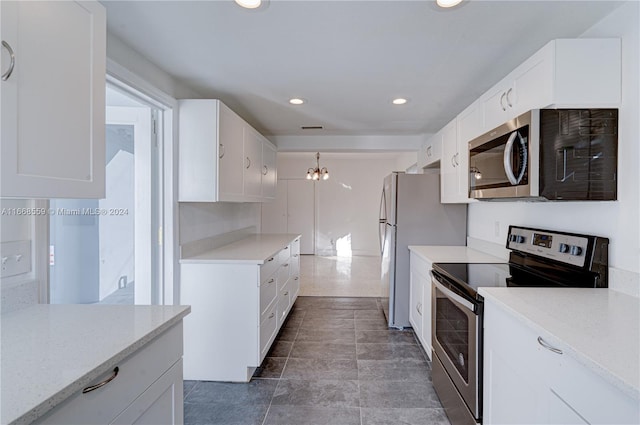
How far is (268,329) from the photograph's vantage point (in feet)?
8.76

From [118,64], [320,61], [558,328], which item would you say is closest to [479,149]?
[320,61]

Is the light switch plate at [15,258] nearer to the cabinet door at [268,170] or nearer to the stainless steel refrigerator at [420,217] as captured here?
the cabinet door at [268,170]

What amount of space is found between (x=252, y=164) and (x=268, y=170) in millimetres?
659

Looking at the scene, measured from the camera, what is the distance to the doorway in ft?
5.71

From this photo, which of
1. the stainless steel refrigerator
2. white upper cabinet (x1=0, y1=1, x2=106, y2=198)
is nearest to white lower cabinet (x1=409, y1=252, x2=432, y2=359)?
the stainless steel refrigerator

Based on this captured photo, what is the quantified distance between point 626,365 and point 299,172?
767 cm

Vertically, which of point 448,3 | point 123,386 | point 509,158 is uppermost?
point 448,3

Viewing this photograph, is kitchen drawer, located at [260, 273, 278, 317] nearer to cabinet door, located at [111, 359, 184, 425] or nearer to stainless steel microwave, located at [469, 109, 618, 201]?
cabinet door, located at [111, 359, 184, 425]

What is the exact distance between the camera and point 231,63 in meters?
2.18

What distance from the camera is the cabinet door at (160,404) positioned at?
1018 millimetres

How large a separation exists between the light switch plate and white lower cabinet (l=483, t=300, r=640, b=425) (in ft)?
6.23

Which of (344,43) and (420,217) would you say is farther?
(420,217)

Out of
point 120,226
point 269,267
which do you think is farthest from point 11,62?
point 269,267

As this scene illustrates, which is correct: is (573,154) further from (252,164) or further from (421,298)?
(252,164)
